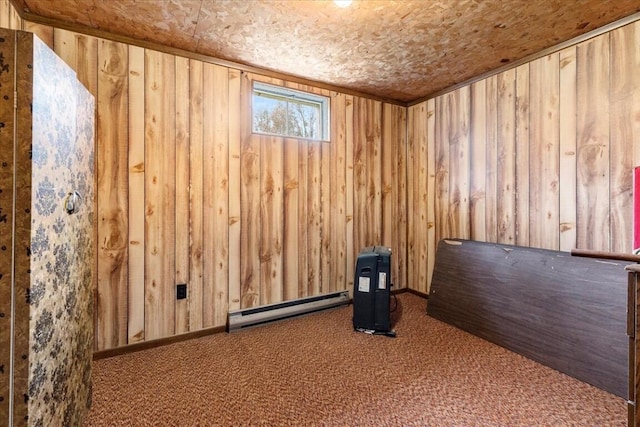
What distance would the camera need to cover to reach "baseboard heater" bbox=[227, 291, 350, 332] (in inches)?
100

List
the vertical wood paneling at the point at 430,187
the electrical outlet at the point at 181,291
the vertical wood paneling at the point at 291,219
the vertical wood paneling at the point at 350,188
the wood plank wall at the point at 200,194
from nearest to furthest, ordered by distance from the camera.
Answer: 1. the wood plank wall at the point at 200,194
2. the electrical outlet at the point at 181,291
3. the vertical wood paneling at the point at 291,219
4. the vertical wood paneling at the point at 350,188
5. the vertical wood paneling at the point at 430,187

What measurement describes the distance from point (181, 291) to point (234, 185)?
1.00 metres

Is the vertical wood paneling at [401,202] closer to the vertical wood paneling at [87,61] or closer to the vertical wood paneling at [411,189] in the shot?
the vertical wood paneling at [411,189]

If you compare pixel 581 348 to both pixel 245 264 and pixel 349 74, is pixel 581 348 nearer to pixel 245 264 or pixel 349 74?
pixel 245 264

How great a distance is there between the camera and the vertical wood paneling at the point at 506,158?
8.36 feet

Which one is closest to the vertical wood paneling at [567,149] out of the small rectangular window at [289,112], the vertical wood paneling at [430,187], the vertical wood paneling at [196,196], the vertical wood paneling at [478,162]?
the vertical wood paneling at [478,162]

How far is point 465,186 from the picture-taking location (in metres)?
2.96

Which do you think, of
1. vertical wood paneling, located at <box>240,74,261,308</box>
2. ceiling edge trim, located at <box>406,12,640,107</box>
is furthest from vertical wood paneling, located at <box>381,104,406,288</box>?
vertical wood paneling, located at <box>240,74,261,308</box>

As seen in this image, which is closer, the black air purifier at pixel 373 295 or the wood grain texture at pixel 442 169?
the black air purifier at pixel 373 295

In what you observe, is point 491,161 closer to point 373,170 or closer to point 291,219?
point 373,170

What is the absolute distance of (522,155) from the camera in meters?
2.48

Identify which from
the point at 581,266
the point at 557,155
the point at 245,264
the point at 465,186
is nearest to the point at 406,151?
the point at 465,186

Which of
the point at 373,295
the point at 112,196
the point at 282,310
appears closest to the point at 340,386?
the point at 373,295

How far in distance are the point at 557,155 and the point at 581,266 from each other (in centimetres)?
88
